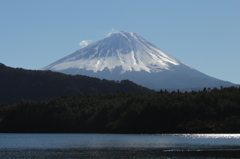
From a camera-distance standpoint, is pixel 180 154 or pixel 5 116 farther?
pixel 5 116

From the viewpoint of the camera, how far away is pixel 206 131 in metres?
156

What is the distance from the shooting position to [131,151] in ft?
279

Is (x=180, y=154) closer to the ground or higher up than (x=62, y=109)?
closer to the ground

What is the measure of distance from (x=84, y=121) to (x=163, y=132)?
32619 mm

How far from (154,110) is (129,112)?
833 cm

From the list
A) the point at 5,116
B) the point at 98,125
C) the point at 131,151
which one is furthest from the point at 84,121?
the point at 131,151

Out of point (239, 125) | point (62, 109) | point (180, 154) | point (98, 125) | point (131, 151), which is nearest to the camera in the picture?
point (180, 154)

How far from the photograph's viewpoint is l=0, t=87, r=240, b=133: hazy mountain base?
158m

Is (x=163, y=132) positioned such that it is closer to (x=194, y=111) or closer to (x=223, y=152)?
(x=194, y=111)

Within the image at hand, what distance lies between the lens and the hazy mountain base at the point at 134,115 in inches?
6225

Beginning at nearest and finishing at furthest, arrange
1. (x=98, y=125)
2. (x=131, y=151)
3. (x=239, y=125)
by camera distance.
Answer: (x=131, y=151) → (x=239, y=125) → (x=98, y=125)

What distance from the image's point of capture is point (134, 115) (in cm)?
16200

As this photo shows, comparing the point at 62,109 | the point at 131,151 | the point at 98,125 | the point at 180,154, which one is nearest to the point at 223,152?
the point at 180,154

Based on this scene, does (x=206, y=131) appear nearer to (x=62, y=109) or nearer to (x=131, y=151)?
(x=62, y=109)
